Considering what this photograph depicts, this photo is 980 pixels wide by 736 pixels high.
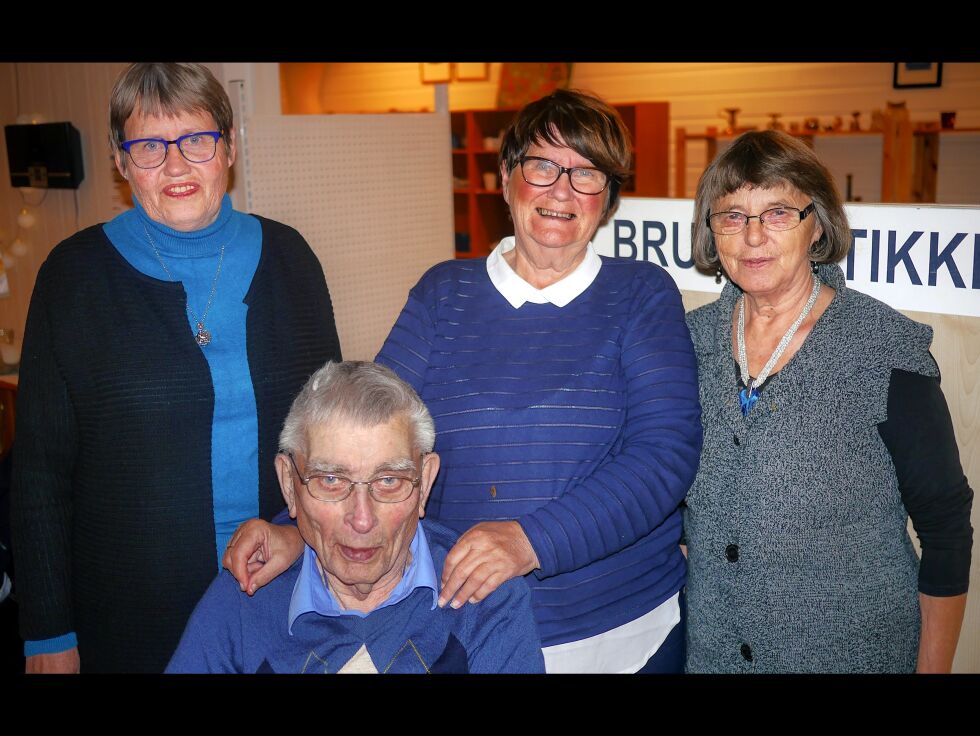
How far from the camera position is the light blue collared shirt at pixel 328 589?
163cm

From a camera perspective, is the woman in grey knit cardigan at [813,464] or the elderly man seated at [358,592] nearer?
the elderly man seated at [358,592]

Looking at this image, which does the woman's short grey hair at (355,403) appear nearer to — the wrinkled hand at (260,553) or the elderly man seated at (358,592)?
the elderly man seated at (358,592)

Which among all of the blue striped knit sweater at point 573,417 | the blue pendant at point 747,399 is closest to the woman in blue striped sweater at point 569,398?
the blue striped knit sweater at point 573,417

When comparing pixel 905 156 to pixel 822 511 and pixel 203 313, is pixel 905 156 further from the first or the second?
pixel 203 313

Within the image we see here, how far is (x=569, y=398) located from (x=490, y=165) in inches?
255

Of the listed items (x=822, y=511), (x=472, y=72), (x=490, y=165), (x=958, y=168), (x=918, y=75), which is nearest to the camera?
(x=822, y=511)

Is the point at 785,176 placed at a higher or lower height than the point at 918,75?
lower

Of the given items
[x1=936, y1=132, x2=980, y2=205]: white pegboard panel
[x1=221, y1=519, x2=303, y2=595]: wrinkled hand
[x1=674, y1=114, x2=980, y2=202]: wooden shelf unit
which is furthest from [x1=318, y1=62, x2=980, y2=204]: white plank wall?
[x1=221, y1=519, x2=303, y2=595]: wrinkled hand

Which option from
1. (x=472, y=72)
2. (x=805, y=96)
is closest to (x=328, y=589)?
(x=805, y=96)

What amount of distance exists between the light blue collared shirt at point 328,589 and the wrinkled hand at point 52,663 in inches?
25.0

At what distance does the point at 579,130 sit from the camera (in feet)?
6.15

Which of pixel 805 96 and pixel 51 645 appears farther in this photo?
pixel 805 96

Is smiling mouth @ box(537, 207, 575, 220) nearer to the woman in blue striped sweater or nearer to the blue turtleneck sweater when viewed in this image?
the woman in blue striped sweater

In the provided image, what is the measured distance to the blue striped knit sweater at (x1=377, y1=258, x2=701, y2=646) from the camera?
176cm
